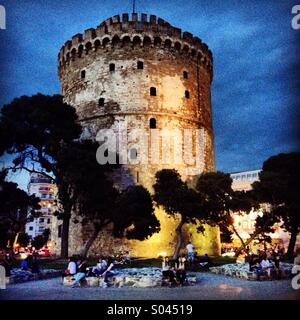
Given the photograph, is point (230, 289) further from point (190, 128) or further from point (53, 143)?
point (190, 128)

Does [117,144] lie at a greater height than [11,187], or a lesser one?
greater

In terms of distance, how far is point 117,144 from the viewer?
2356 centimetres

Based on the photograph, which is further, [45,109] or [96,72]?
[96,72]

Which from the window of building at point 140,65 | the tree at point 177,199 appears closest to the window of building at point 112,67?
the window of building at point 140,65

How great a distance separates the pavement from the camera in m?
8.69

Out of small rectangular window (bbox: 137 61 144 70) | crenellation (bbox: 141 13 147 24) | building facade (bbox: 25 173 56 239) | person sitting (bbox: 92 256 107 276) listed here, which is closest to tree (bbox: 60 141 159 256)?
small rectangular window (bbox: 137 61 144 70)

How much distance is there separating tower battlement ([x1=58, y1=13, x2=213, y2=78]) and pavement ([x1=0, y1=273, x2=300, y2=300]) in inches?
691

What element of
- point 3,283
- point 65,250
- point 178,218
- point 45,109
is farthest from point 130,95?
point 3,283

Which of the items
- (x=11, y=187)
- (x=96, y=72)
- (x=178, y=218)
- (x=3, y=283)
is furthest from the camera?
(x=96, y=72)

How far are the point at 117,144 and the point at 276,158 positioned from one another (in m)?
10.2

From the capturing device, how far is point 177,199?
A: 19297 millimetres

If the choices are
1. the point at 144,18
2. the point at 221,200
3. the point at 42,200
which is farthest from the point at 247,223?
the point at 144,18

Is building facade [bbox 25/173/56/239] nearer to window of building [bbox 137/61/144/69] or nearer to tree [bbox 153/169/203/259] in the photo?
window of building [bbox 137/61/144/69]

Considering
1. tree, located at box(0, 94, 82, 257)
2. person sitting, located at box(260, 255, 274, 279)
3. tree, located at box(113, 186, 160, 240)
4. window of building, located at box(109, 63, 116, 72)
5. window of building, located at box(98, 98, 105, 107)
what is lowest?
person sitting, located at box(260, 255, 274, 279)
